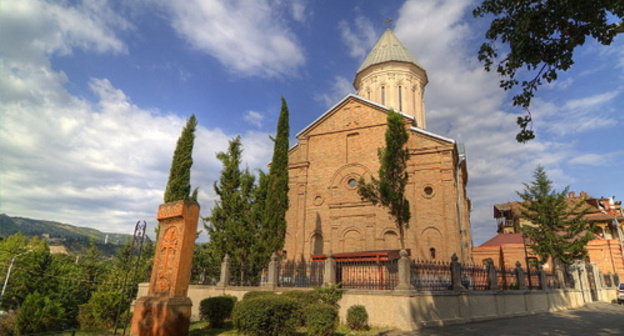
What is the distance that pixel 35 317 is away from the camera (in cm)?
1380

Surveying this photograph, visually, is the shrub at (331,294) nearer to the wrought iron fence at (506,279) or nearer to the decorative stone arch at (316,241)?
the wrought iron fence at (506,279)

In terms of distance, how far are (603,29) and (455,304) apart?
9.15 m

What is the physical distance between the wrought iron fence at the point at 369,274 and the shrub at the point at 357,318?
1264mm

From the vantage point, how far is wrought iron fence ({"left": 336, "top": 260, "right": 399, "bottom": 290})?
474 inches

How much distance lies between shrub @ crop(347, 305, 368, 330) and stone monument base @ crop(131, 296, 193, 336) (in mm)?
5185

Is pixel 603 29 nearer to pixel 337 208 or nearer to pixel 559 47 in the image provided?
pixel 559 47

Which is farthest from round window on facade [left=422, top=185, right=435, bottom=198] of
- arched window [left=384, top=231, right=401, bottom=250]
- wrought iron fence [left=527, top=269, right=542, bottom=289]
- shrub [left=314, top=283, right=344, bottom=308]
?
shrub [left=314, top=283, right=344, bottom=308]

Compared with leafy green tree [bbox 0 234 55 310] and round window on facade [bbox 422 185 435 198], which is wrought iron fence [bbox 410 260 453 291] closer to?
round window on facade [bbox 422 185 435 198]

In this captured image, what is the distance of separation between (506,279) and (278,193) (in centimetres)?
1129

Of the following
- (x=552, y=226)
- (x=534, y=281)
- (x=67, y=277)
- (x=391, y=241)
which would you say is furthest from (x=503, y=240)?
(x=67, y=277)

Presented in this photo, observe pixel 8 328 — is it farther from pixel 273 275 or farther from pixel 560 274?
pixel 560 274

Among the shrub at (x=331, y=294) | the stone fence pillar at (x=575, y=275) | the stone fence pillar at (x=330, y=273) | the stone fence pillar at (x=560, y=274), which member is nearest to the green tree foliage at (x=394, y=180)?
the stone fence pillar at (x=330, y=273)

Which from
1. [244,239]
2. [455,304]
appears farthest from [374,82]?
[455,304]

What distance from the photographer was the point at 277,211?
17594mm
